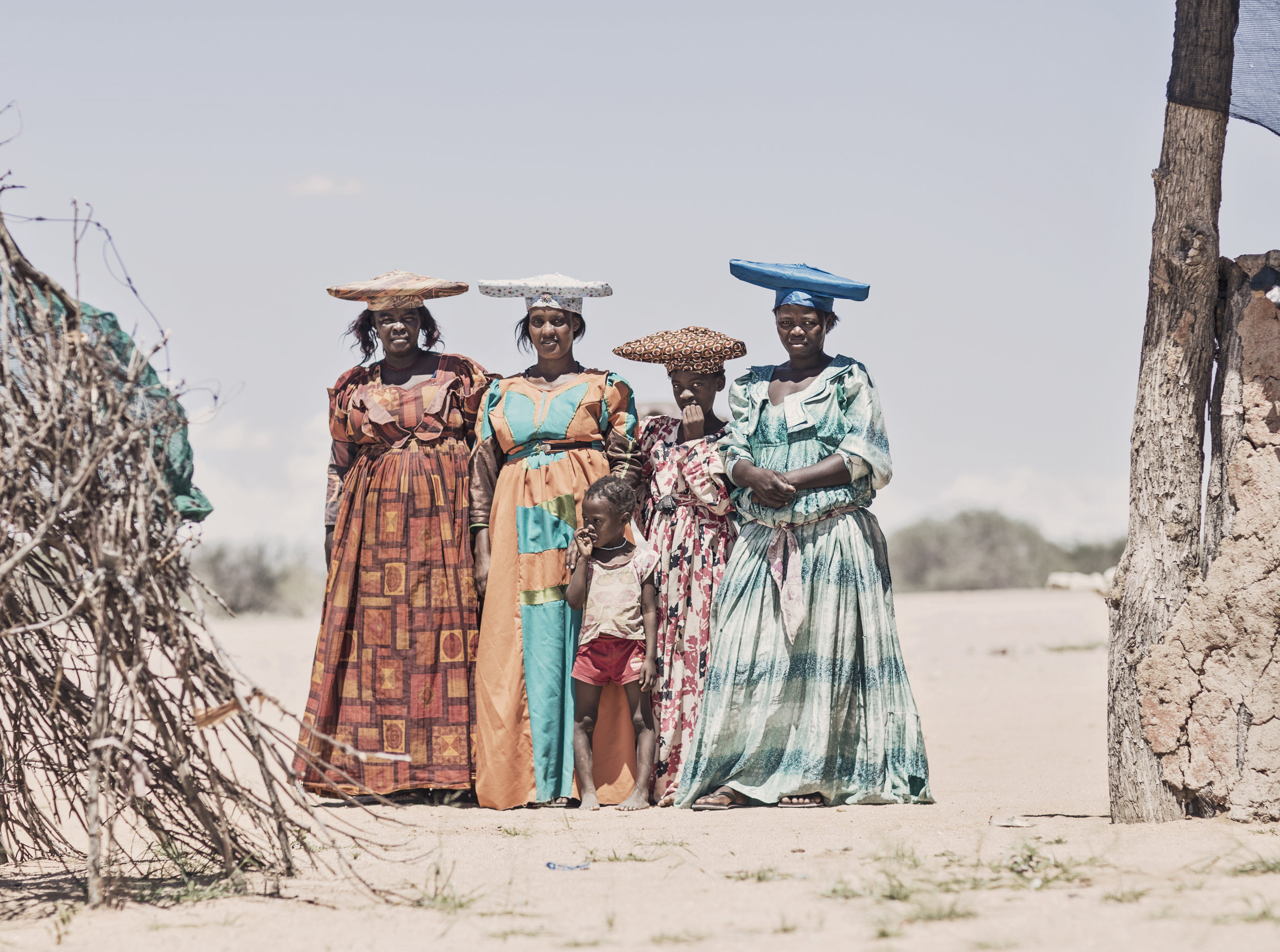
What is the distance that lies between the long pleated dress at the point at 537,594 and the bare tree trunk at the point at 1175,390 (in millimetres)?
2253

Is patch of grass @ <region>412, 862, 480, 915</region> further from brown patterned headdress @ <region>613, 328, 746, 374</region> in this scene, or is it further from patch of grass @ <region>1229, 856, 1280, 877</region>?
brown patterned headdress @ <region>613, 328, 746, 374</region>

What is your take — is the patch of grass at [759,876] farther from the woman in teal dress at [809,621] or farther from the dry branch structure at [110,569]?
the woman in teal dress at [809,621]

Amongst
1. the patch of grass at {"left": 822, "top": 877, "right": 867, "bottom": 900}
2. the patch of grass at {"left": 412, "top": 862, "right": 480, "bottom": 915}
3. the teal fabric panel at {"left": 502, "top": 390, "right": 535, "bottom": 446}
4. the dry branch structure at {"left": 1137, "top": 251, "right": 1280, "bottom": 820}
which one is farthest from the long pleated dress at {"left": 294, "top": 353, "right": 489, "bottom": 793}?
the dry branch structure at {"left": 1137, "top": 251, "right": 1280, "bottom": 820}

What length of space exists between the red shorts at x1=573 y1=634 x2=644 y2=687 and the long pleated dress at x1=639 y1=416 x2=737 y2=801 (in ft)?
0.52

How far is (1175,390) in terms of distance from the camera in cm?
509

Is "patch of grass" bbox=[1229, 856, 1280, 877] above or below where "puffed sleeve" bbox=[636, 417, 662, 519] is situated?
below

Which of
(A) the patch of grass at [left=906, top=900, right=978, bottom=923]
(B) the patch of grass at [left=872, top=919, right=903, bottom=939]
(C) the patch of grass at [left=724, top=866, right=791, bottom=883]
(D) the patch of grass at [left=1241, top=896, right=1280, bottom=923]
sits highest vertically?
(D) the patch of grass at [left=1241, top=896, right=1280, bottom=923]

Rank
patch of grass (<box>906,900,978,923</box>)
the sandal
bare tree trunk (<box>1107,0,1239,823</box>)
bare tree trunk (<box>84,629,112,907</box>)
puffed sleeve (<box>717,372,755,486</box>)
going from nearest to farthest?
patch of grass (<box>906,900,978,923</box>), bare tree trunk (<box>84,629,112,907</box>), bare tree trunk (<box>1107,0,1239,823</box>), the sandal, puffed sleeve (<box>717,372,755,486</box>)

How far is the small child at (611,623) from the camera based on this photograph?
19.9ft

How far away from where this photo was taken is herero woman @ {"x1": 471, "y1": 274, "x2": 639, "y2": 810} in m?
6.22

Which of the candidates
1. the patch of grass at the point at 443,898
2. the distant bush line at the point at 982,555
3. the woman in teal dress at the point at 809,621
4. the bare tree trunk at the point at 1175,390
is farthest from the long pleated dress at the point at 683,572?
the distant bush line at the point at 982,555

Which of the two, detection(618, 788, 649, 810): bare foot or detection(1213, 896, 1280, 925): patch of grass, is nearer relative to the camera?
detection(1213, 896, 1280, 925): patch of grass

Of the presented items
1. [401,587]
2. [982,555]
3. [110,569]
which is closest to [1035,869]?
[110,569]

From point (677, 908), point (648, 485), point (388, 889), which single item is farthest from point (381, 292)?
point (677, 908)
